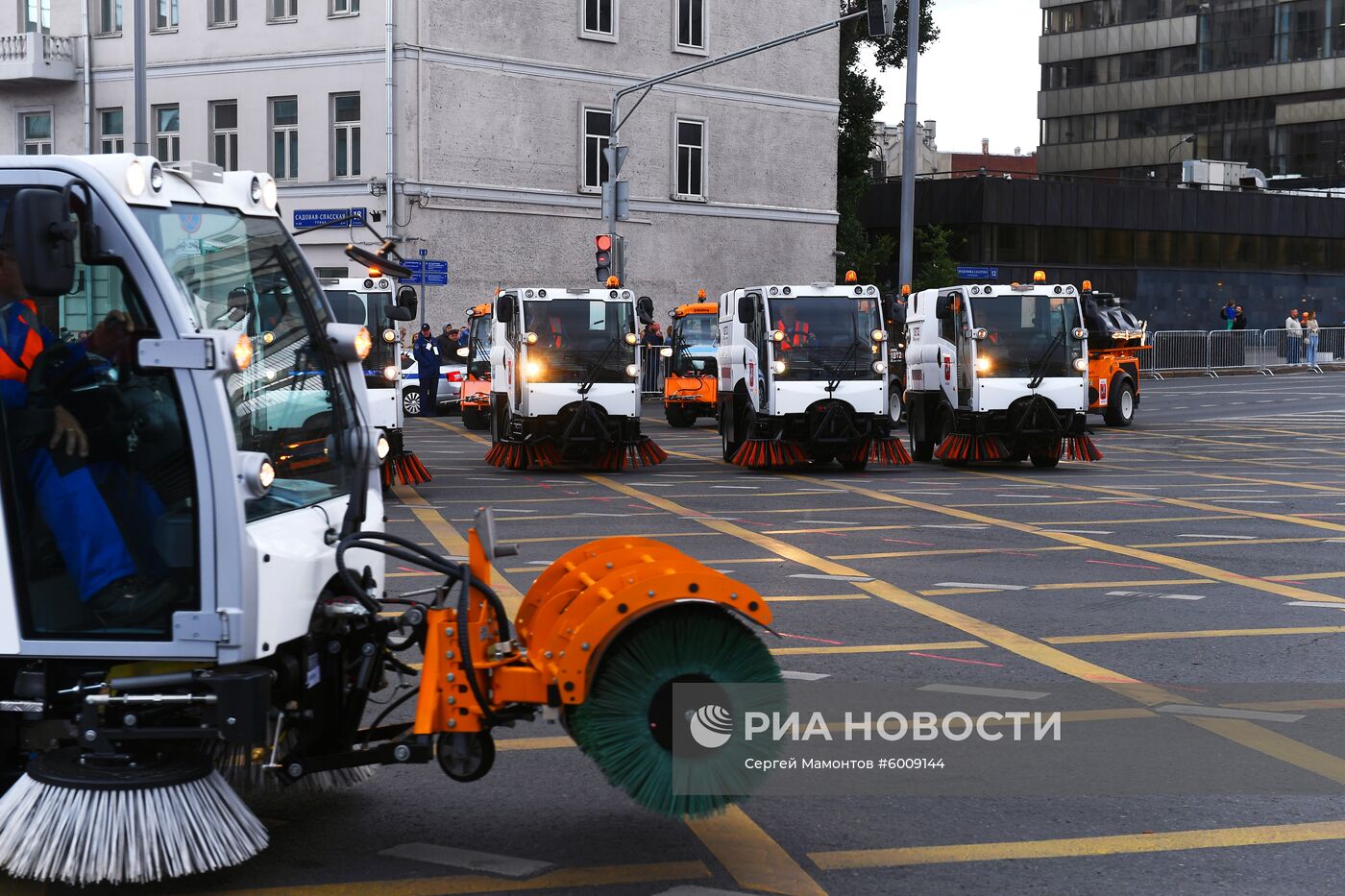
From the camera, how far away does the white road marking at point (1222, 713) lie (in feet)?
24.8

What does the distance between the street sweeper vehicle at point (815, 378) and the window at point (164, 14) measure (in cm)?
2212

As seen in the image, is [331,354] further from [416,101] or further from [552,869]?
[416,101]

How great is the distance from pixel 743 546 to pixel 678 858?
800cm

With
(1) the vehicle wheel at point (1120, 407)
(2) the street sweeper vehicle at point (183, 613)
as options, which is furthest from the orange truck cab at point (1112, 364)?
(2) the street sweeper vehicle at point (183, 613)

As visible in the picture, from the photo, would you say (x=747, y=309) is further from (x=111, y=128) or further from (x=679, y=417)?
(x=111, y=128)

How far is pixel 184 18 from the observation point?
38719 millimetres

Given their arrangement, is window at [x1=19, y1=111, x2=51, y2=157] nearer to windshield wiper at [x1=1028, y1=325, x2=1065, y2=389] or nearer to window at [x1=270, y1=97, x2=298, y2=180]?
window at [x1=270, y1=97, x2=298, y2=180]

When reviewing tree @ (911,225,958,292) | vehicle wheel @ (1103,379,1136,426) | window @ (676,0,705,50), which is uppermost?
window @ (676,0,705,50)

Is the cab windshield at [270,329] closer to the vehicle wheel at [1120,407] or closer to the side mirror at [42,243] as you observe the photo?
the side mirror at [42,243]

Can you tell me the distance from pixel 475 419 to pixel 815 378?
1024 cm

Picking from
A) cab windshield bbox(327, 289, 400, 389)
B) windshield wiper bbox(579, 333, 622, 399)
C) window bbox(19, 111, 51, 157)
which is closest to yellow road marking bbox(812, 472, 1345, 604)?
windshield wiper bbox(579, 333, 622, 399)

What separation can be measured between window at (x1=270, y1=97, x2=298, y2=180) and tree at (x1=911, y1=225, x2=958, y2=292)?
16.5 m

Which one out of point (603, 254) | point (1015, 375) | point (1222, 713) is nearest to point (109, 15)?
point (603, 254)

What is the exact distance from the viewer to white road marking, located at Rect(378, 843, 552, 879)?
5375 millimetres
